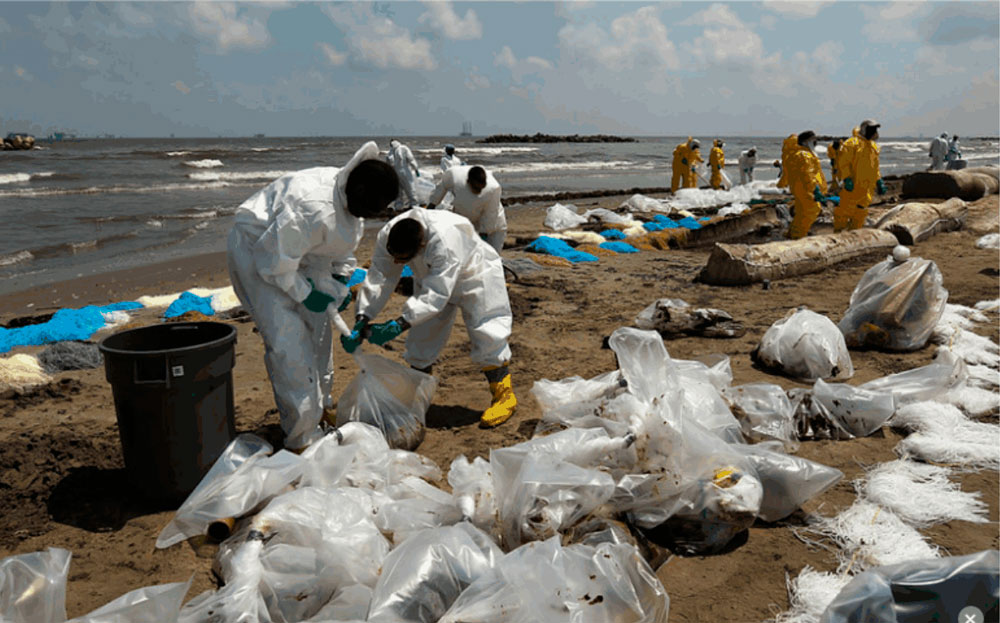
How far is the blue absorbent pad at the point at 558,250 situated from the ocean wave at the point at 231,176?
14.2 meters

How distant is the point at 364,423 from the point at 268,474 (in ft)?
2.49

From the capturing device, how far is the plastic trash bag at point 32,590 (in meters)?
1.87

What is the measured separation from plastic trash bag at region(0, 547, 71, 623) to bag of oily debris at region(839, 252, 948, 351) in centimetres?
477

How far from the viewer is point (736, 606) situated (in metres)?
2.13

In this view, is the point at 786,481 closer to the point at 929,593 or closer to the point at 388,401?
the point at 929,593

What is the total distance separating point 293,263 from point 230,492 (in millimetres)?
1043

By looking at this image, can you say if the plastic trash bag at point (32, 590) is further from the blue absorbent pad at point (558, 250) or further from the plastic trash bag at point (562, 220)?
the plastic trash bag at point (562, 220)

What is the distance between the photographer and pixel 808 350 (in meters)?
4.04

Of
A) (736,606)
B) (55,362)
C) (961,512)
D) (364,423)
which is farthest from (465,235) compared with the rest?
(55,362)

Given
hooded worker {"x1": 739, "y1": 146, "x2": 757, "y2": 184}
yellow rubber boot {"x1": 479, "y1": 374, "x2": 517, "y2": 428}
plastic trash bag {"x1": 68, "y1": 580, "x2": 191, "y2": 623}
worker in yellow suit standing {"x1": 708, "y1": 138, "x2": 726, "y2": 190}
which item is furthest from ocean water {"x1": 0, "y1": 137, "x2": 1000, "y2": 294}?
plastic trash bag {"x1": 68, "y1": 580, "x2": 191, "y2": 623}

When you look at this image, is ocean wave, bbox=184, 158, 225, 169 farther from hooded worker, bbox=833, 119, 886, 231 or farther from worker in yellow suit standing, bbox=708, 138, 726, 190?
hooded worker, bbox=833, 119, 886, 231

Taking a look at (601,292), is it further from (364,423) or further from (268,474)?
(268,474)

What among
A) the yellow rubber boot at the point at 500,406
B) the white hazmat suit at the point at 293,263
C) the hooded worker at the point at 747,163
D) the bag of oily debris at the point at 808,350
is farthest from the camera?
the hooded worker at the point at 747,163

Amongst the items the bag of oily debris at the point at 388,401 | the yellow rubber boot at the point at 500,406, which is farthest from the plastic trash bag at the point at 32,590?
the yellow rubber boot at the point at 500,406
